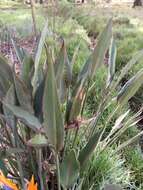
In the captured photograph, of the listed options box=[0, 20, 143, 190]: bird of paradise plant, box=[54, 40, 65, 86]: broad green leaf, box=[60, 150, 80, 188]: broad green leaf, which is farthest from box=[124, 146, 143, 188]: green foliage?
box=[54, 40, 65, 86]: broad green leaf

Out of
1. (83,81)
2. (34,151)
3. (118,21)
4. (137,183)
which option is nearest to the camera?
(83,81)

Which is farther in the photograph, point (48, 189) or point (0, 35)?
point (0, 35)

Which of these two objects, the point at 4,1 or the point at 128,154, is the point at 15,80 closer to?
the point at 128,154

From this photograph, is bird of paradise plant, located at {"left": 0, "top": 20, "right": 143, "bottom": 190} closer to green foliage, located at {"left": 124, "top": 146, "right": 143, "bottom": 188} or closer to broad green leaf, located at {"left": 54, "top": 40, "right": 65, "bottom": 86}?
broad green leaf, located at {"left": 54, "top": 40, "right": 65, "bottom": 86}

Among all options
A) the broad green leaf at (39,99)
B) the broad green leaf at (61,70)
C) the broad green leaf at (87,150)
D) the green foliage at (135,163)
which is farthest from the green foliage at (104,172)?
the broad green leaf at (39,99)

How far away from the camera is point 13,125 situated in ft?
5.95

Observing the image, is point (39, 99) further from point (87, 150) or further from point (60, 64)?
point (87, 150)

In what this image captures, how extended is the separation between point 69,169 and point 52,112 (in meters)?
0.31

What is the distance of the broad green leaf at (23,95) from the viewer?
5.36 ft

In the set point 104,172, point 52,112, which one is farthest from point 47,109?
point 104,172

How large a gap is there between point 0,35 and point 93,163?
4649mm

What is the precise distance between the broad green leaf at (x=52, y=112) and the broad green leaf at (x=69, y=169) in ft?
0.25

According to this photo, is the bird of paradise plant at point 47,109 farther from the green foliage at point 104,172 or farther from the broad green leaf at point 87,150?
A: the green foliage at point 104,172

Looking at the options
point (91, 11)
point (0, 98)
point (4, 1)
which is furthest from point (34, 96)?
point (4, 1)
